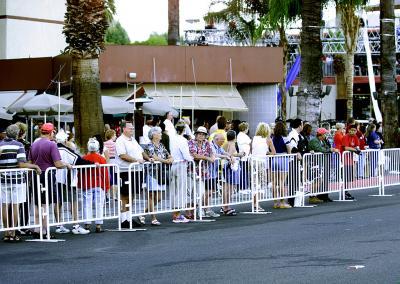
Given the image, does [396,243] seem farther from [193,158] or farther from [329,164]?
[329,164]

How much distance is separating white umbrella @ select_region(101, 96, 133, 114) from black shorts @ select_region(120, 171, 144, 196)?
10.5 meters

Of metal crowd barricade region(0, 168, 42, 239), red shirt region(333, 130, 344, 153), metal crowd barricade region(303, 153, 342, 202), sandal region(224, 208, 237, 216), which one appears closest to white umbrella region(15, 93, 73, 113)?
red shirt region(333, 130, 344, 153)

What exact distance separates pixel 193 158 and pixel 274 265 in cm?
628

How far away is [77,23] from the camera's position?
2189cm

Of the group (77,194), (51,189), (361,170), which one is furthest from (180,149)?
(361,170)

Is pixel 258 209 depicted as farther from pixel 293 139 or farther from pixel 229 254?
pixel 229 254

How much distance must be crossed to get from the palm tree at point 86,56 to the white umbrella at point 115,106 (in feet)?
17.4

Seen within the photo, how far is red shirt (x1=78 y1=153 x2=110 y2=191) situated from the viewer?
1592cm

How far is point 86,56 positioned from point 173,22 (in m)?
18.5

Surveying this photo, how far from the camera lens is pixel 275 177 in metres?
19.8

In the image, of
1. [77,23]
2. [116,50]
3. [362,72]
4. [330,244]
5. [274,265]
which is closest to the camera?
[274,265]

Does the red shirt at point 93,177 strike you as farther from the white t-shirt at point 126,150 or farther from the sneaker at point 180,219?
the sneaker at point 180,219

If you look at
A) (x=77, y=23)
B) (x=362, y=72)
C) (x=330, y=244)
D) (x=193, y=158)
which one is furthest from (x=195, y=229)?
(x=362, y=72)

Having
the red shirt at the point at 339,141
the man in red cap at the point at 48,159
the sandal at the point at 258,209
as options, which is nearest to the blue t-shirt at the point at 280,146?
the sandal at the point at 258,209
